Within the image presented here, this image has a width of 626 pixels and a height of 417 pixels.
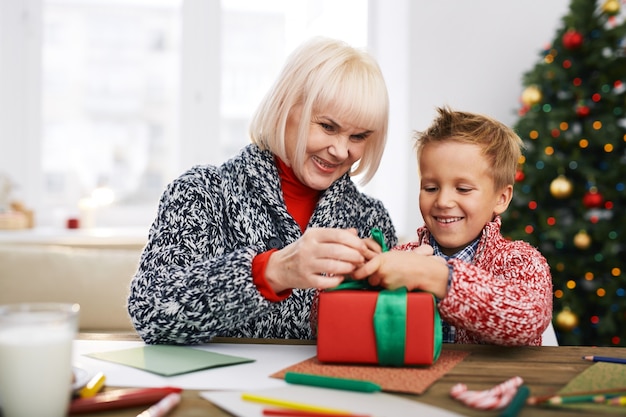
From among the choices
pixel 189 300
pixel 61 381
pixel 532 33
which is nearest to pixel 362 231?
pixel 189 300

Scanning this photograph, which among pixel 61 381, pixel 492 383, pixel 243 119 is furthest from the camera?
pixel 243 119

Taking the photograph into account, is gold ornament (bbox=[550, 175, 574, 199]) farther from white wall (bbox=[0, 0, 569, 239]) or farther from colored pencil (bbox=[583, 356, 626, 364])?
colored pencil (bbox=[583, 356, 626, 364])

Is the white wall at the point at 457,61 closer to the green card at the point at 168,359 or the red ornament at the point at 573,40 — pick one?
the red ornament at the point at 573,40

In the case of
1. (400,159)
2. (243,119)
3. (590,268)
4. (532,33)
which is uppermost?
(532,33)

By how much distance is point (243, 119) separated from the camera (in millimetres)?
4324

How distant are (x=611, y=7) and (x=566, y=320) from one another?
1584 mm

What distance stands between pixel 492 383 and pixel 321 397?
0.26 meters

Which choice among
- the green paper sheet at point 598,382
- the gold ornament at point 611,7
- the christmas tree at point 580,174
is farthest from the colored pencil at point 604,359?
the gold ornament at point 611,7

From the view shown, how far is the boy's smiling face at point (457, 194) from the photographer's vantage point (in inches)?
57.9

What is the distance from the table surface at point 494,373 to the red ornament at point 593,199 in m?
2.34

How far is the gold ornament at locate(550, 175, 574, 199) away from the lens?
341 cm

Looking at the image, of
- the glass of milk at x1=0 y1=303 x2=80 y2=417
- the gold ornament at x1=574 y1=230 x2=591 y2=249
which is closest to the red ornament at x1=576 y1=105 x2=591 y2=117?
the gold ornament at x1=574 y1=230 x2=591 y2=249

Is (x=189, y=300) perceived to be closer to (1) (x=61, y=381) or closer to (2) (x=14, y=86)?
(1) (x=61, y=381)

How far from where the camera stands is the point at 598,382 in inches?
37.4
